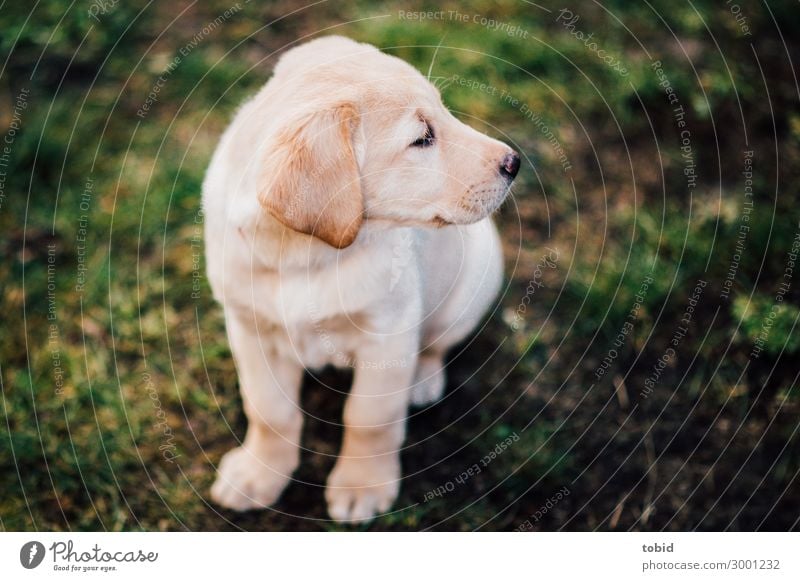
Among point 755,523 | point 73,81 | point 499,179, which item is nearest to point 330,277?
point 499,179

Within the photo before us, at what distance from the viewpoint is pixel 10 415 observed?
3943 millimetres

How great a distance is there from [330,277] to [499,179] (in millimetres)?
784

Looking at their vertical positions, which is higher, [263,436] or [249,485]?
[263,436]
